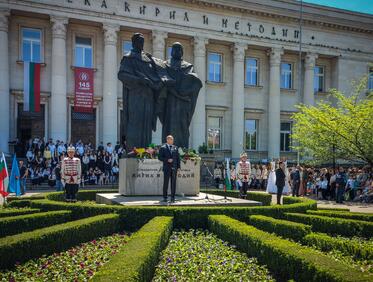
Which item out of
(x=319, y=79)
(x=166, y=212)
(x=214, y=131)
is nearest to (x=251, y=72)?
(x=214, y=131)

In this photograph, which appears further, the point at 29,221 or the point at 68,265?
the point at 29,221

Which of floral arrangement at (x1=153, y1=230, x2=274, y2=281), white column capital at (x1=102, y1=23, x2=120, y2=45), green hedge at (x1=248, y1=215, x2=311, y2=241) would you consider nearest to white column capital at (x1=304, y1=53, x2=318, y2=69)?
white column capital at (x1=102, y1=23, x2=120, y2=45)

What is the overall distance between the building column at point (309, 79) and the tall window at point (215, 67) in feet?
30.8

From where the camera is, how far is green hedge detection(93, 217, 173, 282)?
17.3 feet

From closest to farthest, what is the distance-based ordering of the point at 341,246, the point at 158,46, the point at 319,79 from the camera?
the point at 341,246, the point at 158,46, the point at 319,79

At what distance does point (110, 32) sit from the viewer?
33.0 meters

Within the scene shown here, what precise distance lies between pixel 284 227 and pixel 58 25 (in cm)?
2758

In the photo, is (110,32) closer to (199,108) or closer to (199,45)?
(199,45)

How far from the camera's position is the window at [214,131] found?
38.6 m

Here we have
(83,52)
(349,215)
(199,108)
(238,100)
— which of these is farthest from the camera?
(238,100)

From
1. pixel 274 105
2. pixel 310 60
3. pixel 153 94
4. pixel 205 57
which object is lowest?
pixel 153 94

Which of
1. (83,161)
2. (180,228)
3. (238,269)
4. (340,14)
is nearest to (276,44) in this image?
(340,14)

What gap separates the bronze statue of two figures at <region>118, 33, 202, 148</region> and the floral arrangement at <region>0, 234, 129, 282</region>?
20.2 feet

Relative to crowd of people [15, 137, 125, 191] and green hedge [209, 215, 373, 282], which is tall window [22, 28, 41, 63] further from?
green hedge [209, 215, 373, 282]
